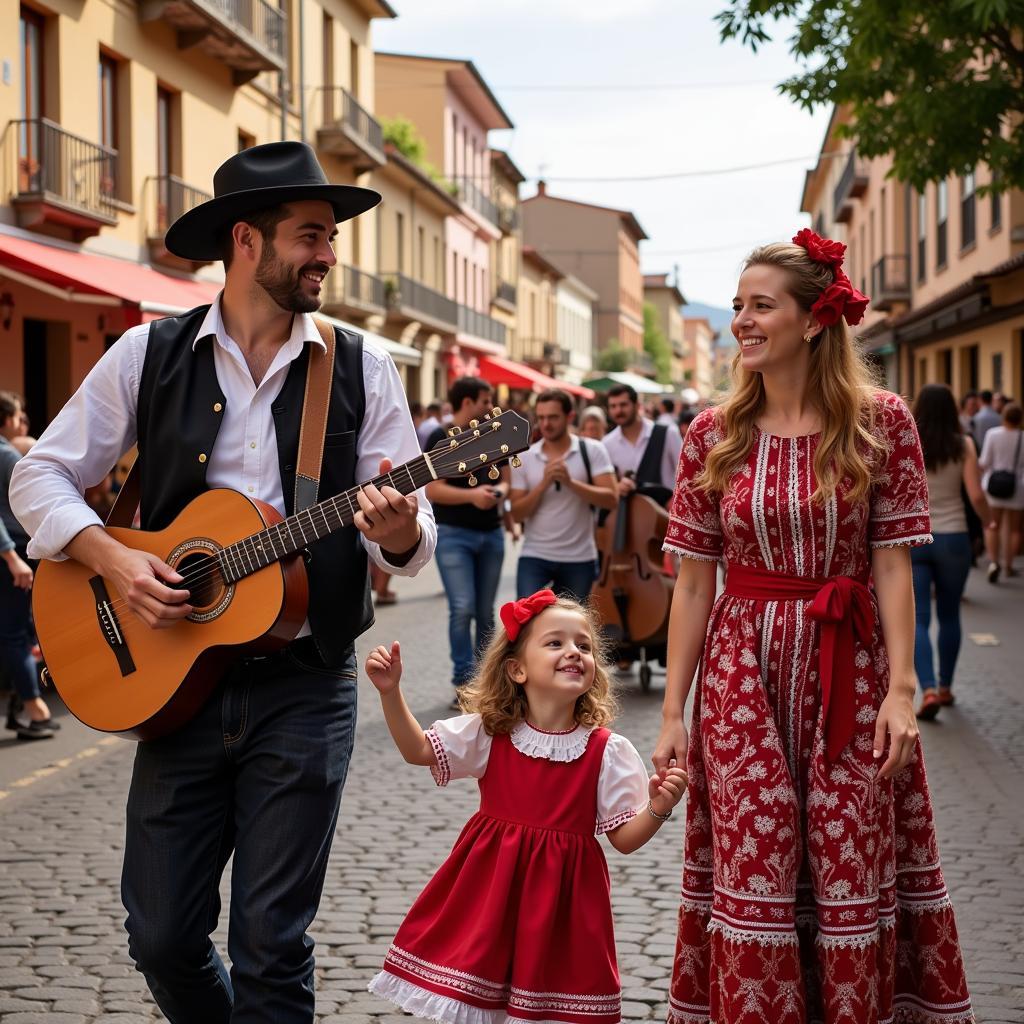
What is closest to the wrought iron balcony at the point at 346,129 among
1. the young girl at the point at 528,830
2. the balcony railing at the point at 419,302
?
the balcony railing at the point at 419,302

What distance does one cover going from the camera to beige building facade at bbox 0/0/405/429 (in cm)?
1677

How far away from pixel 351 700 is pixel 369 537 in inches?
16.9

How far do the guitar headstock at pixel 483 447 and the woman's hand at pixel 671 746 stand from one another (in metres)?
0.78

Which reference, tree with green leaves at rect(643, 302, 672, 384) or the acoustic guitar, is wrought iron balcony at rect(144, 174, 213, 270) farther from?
tree with green leaves at rect(643, 302, 672, 384)

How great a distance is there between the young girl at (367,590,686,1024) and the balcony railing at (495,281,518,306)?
172 ft

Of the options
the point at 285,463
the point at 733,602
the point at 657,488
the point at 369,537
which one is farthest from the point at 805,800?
the point at 657,488

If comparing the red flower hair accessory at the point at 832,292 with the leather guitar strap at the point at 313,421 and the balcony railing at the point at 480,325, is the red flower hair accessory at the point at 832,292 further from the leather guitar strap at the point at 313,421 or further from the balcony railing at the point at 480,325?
the balcony railing at the point at 480,325

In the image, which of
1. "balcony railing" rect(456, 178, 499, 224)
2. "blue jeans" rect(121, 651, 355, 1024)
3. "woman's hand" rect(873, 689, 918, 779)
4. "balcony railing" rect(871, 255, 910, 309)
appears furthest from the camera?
"balcony railing" rect(456, 178, 499, 224)

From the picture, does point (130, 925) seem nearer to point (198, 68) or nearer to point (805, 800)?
point (805, 800)

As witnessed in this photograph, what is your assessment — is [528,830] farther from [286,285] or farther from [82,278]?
[82,278]

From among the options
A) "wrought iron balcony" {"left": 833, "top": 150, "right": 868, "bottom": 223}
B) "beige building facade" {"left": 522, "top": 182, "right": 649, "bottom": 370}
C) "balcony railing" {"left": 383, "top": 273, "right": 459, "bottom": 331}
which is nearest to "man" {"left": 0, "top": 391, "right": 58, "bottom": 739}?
"balcony railing" {"left": 383, "top": 273, "right": 459, "bottom": 331}

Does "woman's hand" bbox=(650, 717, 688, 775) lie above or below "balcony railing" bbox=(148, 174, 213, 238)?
below

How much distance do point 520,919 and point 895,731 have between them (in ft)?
3.34

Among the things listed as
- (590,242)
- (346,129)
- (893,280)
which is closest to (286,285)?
(346,129)
